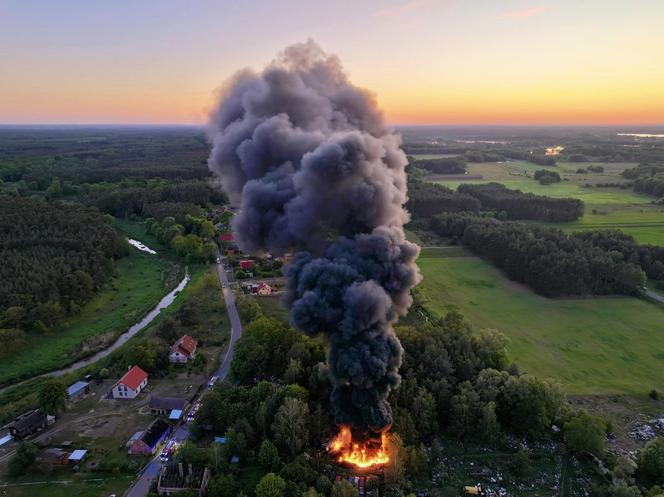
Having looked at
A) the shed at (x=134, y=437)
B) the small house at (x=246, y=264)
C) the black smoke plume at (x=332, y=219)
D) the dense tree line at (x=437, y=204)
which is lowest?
the shed at (x=134, y=437)

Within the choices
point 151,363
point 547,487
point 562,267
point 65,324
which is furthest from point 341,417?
point 562,267

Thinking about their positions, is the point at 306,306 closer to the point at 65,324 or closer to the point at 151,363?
the point at 151,363

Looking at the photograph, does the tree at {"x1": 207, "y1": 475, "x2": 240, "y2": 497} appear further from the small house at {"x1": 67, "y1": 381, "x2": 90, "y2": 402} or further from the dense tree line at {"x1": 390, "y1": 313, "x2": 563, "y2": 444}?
the small house at {"x1": 67, "y1": 381, "x2": 90, "y2": 402}

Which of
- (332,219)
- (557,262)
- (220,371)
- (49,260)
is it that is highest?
(332,219)

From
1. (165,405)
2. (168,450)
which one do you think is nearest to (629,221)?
(165,405)

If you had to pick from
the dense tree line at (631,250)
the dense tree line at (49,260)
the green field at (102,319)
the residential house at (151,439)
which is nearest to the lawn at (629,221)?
the dense tree line at (631,250)

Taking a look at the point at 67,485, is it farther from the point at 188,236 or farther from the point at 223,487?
the point at 188,236

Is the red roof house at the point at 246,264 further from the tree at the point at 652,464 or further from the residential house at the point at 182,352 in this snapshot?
the tree at the point at 652,464
